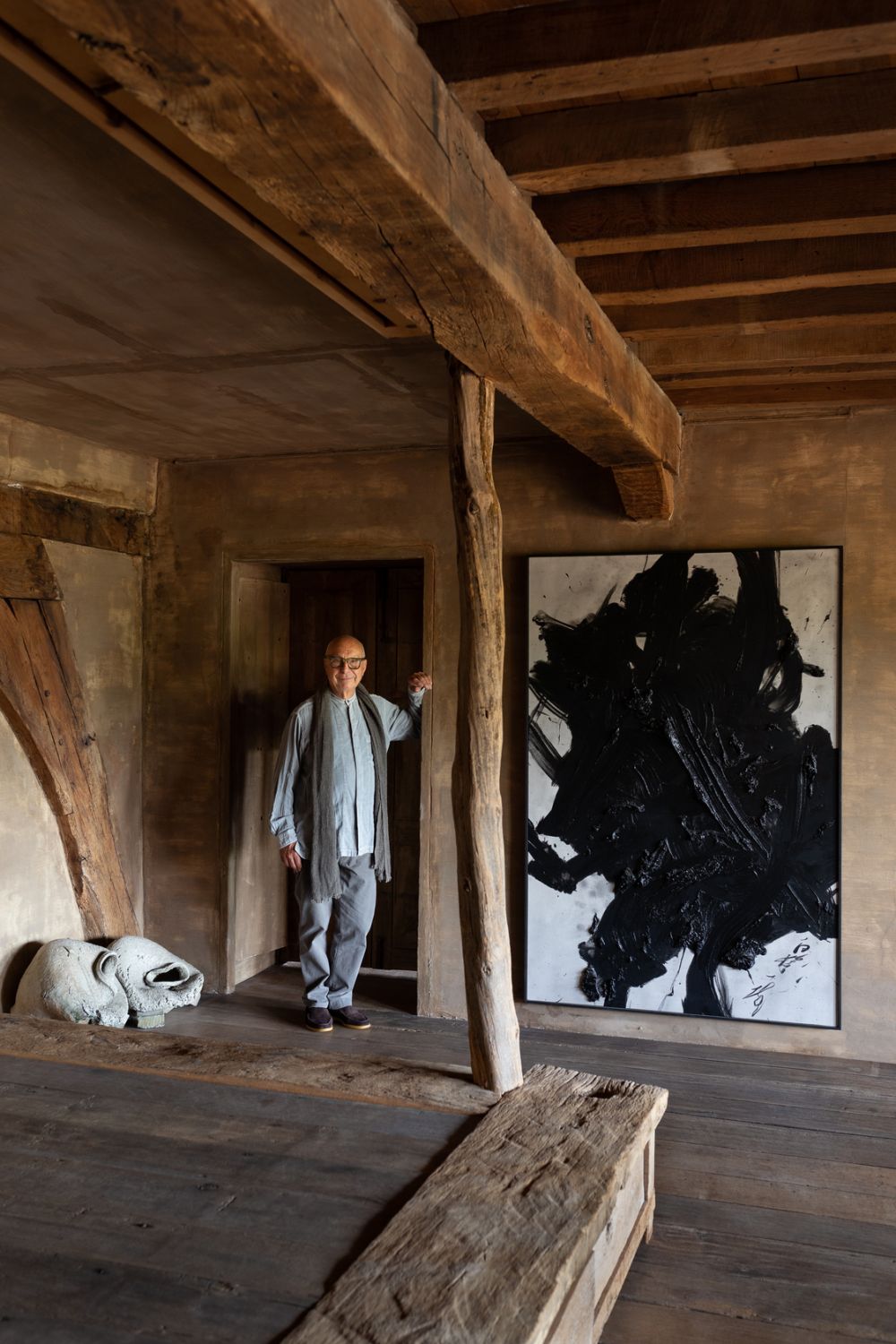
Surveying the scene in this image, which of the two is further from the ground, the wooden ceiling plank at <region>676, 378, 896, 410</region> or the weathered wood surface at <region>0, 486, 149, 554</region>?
the wooden ceiling plank at <region>676, 378, 896, 410</region>

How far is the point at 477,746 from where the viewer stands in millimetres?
2947

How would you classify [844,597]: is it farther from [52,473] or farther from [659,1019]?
[52,473]

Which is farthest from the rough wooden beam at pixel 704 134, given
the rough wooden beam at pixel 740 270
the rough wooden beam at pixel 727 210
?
the rough wooden beam at pixel 740 270

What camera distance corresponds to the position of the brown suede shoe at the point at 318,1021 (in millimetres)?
4641

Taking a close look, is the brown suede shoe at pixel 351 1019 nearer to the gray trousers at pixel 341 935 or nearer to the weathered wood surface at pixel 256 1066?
the gray trousers at pixel 341 935

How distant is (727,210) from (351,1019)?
352 cm

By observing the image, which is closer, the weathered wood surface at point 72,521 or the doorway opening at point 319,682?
A: the weathered wood surface at point 72,521

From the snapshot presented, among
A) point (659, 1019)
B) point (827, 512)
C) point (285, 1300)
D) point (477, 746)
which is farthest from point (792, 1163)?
point (827, 512)

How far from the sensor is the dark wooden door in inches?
236

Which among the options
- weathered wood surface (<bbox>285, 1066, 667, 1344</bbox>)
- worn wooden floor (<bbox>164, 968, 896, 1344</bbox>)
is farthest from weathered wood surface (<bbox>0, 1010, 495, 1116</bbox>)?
worn wooden floor (<bbox>164, 968, 896, 1344</bbox>)

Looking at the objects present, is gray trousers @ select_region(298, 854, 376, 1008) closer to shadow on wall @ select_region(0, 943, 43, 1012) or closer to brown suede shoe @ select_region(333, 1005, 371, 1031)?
brown suede shoe @ select_region(333, 1005, 371, 1031)

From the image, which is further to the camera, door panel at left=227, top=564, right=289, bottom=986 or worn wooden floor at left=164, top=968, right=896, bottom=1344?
door panel at left=227, top=564, right=289, bottom=986

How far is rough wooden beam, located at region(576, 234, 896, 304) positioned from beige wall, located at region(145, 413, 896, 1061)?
1.56m

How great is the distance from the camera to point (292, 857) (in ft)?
15.3
